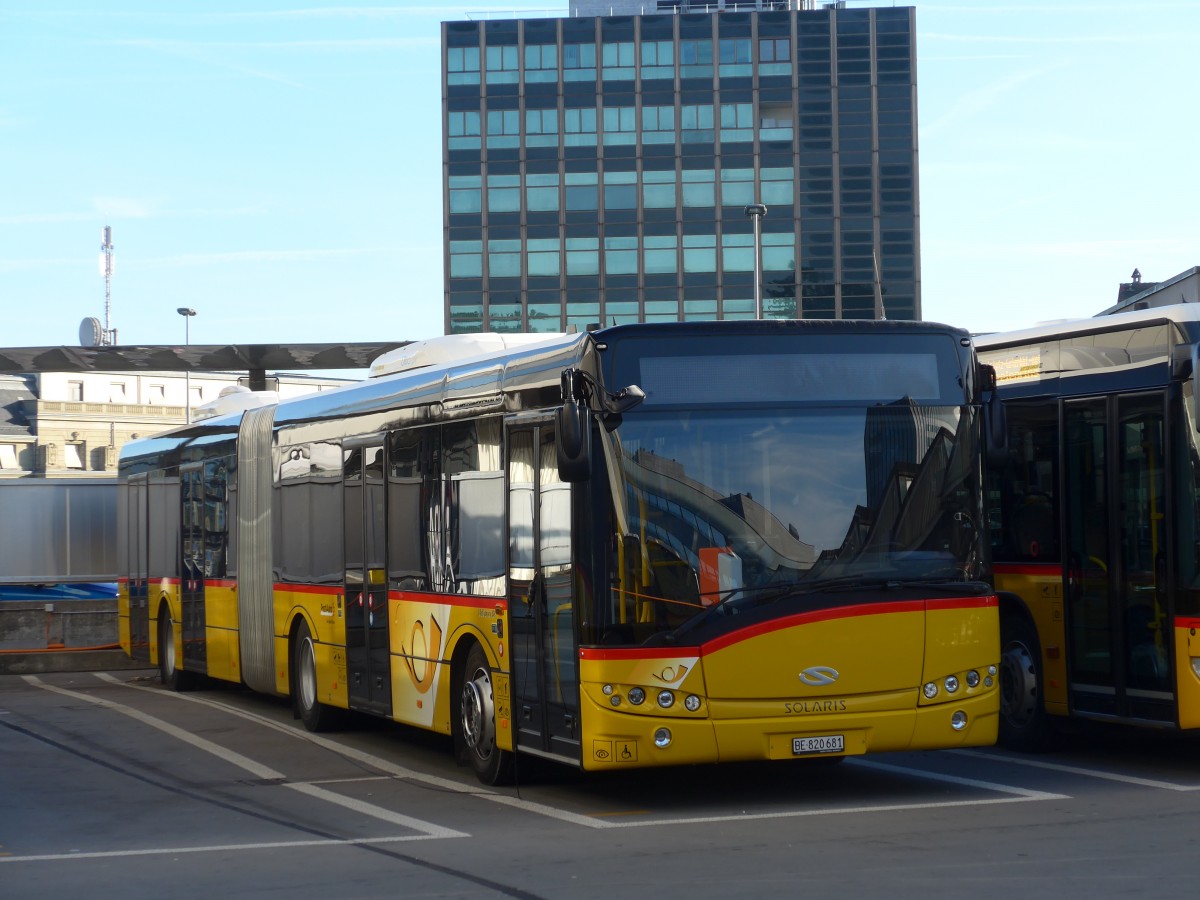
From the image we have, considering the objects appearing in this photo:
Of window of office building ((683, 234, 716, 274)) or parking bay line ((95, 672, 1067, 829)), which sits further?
window of office building ((683, 234, 716, 274))

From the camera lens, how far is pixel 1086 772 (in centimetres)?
1227

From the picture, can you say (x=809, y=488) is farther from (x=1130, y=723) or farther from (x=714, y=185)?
(x=714, y=185)

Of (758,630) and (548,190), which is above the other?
(548,190)

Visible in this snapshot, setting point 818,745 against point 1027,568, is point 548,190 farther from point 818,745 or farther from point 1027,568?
point 818,745

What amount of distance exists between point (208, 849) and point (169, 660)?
1249 centimetres

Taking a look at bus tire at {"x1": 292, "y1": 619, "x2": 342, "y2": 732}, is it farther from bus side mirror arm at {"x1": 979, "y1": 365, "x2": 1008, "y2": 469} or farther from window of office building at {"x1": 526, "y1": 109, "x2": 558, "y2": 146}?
window of office building at {"x1": 526, "y1": 109, "x2": 558, "y2": 146}

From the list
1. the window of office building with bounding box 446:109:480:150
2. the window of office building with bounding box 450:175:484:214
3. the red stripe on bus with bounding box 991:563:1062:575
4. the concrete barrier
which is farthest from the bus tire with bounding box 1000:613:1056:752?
the window of office building with bounding box 446:109:480:150

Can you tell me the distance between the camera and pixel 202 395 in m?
122

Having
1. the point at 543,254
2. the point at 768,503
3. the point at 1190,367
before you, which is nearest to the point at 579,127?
the point at 543,254

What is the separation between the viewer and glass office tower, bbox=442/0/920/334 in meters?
91.5

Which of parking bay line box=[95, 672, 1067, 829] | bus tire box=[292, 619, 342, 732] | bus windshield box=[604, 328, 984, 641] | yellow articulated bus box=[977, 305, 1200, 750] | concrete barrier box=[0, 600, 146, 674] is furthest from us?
concrete barrier box=[0, 600, 146, 674]

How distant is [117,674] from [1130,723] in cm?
1652

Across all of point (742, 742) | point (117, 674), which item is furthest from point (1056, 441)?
point (117, 674)

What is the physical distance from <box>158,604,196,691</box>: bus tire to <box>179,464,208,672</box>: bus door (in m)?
0.67
